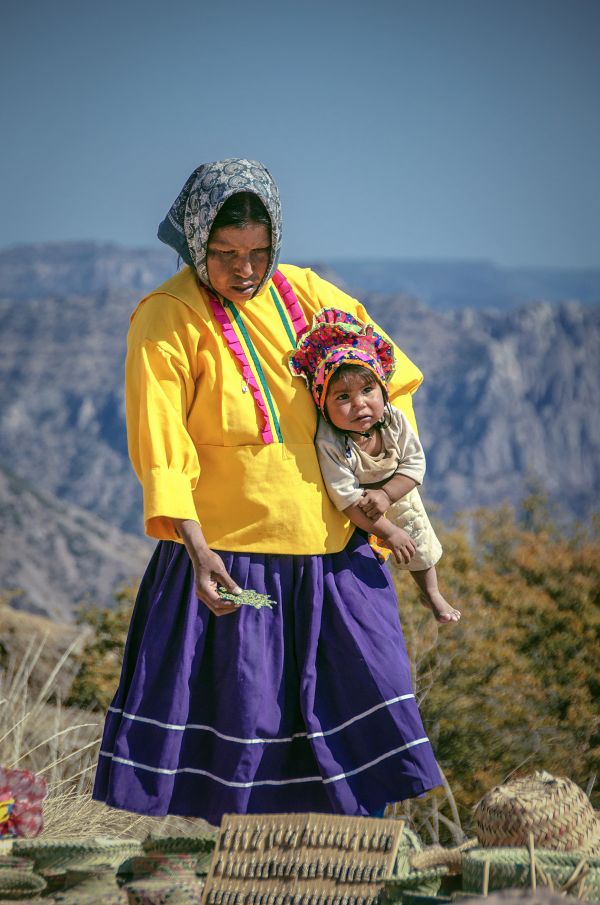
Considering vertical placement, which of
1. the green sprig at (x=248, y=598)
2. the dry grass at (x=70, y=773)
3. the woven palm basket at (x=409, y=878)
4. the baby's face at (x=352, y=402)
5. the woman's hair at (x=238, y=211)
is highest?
the woman's hair at (x=238, y=211)

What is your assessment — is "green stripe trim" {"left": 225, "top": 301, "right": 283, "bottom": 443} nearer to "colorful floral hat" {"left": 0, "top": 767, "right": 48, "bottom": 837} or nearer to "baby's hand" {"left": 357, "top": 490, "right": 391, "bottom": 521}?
"baby's hand" {"left": 357, "top": 490, "right": 391, "bottom": 521}

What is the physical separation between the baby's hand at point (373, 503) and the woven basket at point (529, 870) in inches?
39.8

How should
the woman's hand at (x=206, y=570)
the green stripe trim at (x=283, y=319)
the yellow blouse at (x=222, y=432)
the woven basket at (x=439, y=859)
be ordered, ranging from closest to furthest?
1. the woven basket at (x=439, y=859)
2. the woman's hand at (x=206, y=570)
3. the yellow blouse at (x=222, y=432)
4. the green stripe trim at (x=283, y=319)

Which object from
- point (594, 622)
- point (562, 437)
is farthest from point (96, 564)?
point (562, 437)

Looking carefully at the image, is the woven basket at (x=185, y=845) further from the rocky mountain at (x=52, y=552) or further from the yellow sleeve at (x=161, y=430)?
the rocky mountain at (x=52, y=552)

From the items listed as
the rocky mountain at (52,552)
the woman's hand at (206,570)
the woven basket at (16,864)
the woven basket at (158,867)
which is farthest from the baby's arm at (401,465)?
the rocky mountain at (52,552)

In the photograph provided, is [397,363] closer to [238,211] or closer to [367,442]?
[367,442]

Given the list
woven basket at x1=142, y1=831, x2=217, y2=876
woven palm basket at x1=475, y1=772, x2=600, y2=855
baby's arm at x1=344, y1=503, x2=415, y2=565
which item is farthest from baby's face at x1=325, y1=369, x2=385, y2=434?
woven basket at x1=142, y1=831, x2=217, y2=876

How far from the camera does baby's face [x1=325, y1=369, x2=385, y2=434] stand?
11.7 ft

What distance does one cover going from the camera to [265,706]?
3402 millimetres

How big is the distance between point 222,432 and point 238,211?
627 mm

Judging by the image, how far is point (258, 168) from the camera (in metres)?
3.58

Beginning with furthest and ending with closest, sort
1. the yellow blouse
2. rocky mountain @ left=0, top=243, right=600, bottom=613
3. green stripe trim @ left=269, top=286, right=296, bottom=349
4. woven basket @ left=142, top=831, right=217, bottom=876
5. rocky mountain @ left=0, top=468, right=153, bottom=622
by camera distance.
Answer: rocky mountain @ left=0, top=243, right=600, bottom=613 → rocky mountain @ left=0, top=468, right=153, bottom=622 → green stripe trim @ left=269, top=286, right=296, bottom=349 → the yellow blouse → woven basket @ left=142, top=831, right=217, bottom=876

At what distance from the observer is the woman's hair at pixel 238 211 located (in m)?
3.50
